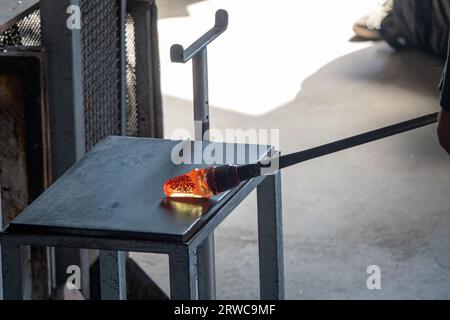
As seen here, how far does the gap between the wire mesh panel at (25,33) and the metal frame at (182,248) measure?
2.74 ft

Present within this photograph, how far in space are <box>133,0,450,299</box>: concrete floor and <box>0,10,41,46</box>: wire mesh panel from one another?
105 cm

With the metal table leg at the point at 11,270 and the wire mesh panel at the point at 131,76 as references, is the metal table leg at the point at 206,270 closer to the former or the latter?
the metal table leg at the point at 11,270

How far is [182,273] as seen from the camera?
147 centimetres

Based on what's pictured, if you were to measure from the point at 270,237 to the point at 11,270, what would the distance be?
52 cm

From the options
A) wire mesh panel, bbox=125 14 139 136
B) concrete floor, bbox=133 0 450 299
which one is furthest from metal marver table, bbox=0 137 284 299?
concrete floor, bbox=133 0 450 299

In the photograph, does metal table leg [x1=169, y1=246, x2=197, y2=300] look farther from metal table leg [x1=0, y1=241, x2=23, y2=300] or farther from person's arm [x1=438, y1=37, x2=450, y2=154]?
person's arm [x1=438, y1=37, x2=450, y2=154]

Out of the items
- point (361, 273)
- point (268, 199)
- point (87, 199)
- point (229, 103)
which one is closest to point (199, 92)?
point (268, 199)

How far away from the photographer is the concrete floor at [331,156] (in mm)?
3299

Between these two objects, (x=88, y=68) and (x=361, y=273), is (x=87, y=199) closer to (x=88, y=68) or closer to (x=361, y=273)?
(x=88, y=68)

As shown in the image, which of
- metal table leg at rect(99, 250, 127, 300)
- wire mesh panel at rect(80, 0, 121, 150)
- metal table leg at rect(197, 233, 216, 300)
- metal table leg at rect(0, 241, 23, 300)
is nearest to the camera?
metal table leg at rect(0, 241, 23, 300)

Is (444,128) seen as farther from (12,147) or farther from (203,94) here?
(12,147)

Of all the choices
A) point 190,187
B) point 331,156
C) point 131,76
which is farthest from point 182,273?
point 331,156

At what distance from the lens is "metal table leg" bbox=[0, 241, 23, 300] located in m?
1.57
